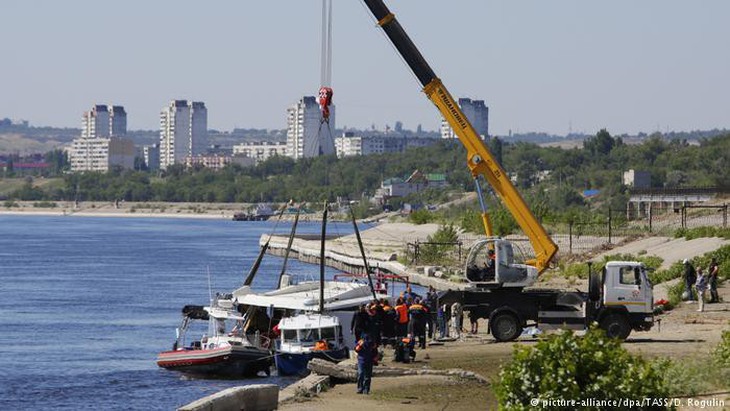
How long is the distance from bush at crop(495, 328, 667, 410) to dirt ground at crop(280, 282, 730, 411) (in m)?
2.54

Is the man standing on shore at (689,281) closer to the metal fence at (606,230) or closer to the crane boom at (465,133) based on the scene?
the crane boom at (465,133)

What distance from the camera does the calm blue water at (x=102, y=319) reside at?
122ft

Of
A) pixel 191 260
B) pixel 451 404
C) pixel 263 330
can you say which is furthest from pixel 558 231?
pixel 451 404

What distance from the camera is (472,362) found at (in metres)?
32.0

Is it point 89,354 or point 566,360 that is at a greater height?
point 566,360

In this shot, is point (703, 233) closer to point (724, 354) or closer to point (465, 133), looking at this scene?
point (465, 133)

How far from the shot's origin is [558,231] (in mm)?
87938

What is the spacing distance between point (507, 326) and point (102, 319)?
26069mm

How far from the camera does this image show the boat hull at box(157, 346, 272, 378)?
39281mm

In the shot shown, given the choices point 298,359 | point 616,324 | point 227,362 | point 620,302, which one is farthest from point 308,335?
point 620,302

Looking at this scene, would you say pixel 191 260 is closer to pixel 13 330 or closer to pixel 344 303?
pixel 13 330

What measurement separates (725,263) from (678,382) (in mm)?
28805

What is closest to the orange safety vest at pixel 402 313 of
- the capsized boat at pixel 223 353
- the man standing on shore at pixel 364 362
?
the capsized boat at pixel 223 353

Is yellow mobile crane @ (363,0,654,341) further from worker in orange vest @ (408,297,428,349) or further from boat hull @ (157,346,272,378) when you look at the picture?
boat hull @ (157,346,272,378)
